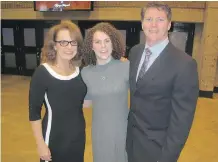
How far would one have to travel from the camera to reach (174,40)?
265 inches

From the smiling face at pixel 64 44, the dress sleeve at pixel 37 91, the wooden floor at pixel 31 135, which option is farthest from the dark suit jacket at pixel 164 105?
the wooden floor at pixel 31 135

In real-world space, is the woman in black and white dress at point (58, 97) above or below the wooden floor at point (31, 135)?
above

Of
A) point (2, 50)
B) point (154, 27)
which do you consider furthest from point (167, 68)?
point (2, 50)

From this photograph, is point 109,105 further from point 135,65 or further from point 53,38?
point 53,38

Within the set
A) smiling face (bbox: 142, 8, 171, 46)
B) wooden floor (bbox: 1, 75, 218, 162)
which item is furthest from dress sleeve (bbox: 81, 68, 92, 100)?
wooden floor (bbox: 1, 75, 218, 162)

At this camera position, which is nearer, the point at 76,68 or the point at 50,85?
the point at 50,85

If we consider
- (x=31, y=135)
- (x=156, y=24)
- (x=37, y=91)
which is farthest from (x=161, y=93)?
(x=31, y=135)

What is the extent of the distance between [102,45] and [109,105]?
446mm

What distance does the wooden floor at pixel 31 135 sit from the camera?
10.3ft

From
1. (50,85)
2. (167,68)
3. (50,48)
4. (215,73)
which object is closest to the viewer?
(167,68)

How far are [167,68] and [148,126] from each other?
1.30ft

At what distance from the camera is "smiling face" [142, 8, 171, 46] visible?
4.60 ft

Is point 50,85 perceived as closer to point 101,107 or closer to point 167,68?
point 101,107

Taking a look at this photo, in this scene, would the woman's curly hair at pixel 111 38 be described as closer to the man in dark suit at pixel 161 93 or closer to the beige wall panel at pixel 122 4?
the man in dark suit at pixel 161 93
